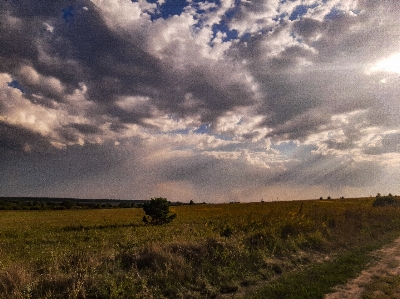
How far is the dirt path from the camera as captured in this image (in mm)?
8279

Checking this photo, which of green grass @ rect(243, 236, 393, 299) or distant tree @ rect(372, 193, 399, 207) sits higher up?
distant tree @ rect(372, 193, 399, 207)

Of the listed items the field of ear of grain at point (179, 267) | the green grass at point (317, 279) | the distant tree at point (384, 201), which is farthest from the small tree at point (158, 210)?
the distant tree at point (384, 201)

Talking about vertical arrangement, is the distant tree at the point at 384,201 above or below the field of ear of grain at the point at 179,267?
above

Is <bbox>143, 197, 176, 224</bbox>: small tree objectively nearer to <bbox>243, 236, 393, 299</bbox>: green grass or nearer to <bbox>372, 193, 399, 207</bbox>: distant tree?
<bbox>243, 236, 393, 299</bbox>: green grass

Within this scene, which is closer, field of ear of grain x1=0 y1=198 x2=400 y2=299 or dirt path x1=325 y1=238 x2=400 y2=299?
field of ear of grain x1=0 y1=198 x2=400 y2=299

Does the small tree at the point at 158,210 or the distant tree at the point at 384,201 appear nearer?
the small tree at the point at 158,210

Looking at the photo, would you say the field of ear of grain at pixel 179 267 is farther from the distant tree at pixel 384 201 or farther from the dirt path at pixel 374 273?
the distant tree at pixel 384 201

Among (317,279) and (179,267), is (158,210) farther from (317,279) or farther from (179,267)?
(317,279)

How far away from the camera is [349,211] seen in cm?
2433

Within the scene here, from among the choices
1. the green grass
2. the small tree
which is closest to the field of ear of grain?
the green grass

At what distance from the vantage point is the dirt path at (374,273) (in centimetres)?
828

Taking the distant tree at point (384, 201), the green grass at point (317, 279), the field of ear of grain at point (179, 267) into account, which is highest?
the distant tree at point (384, 201)

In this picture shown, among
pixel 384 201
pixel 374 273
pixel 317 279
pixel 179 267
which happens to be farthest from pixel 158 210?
pixel 384 201

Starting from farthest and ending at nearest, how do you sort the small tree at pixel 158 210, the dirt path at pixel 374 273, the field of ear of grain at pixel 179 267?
the small tree at pixel 158 210
the dirt path at pixel 374 273
the field of ear of grain at pixel 179 267
